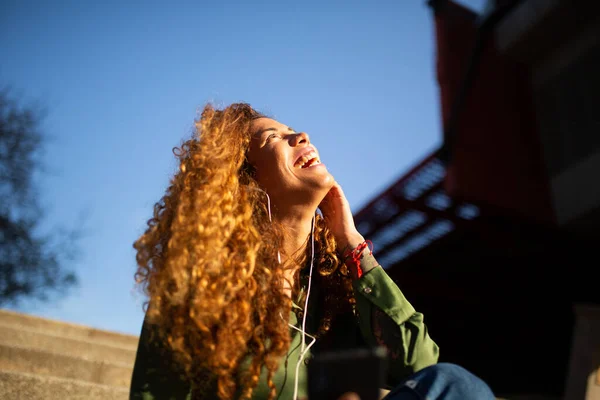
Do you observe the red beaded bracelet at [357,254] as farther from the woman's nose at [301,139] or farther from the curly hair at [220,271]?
the woman's nose at [301,139]

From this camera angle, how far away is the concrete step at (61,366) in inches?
122

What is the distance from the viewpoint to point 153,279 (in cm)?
193

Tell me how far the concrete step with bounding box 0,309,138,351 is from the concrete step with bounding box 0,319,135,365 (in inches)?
7.8

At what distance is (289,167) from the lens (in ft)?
7.80

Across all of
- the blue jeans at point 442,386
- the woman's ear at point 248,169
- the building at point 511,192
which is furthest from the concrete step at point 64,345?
the building at point 511,192

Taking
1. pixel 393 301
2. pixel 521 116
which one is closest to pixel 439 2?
pixel 521 116

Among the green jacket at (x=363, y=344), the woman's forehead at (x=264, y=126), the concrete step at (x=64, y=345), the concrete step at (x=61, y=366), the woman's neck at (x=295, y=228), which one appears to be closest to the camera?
the green jacket at (x=363, y=344)

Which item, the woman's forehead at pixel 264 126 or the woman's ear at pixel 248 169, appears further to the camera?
the woman's forehead at pixel 264 126

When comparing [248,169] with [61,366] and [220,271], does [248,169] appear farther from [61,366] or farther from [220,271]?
[61,366]

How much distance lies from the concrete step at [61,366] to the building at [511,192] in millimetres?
4023

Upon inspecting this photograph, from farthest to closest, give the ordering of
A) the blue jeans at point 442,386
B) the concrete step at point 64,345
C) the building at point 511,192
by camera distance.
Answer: the building at point 511,192
the concrete step at point 64,345
the blue jeans at point 442,386

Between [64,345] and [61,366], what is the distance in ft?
1.97

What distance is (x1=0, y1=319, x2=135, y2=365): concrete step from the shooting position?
12.0ft

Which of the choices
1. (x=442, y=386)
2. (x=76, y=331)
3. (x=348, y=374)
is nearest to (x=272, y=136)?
(x=442, y=386)
